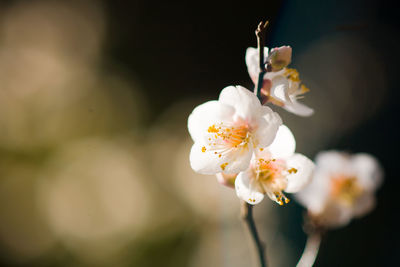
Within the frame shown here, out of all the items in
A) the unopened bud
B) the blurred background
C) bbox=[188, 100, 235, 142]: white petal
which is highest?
bbox=[188, 100, 235, 142]: white petal

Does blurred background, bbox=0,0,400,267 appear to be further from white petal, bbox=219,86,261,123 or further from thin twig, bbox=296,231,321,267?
white petal, bbox=219,86,261,123

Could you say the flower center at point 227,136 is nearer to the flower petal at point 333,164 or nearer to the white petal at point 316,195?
the white petal at point 316,195

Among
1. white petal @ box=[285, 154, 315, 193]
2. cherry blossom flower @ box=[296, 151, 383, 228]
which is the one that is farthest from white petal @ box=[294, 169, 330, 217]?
white petal @ box=[285, 154, 315, 193]

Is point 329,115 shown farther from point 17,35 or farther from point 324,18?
point 17,35

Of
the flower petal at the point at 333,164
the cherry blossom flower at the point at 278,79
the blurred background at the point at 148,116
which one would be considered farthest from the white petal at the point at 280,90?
the blurred background at the point at 148,116

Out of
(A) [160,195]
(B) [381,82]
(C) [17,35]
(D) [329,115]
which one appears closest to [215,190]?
(A) [160,195]

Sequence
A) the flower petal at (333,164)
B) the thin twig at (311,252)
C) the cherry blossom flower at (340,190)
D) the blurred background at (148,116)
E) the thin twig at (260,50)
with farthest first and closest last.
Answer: the blurred background at (148,116) < the flower petal at (333,164) < the cherry blossom flower at (340,190) < the thin twig at (311,252) < the thin twig at (260,50)
